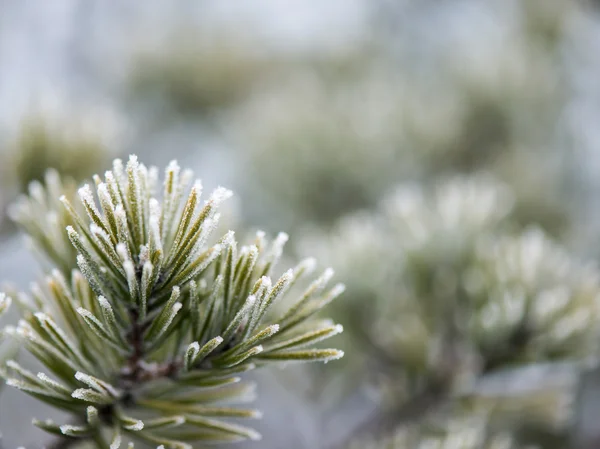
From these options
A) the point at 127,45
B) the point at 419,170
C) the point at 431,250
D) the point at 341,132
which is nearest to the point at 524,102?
the point at 419,170

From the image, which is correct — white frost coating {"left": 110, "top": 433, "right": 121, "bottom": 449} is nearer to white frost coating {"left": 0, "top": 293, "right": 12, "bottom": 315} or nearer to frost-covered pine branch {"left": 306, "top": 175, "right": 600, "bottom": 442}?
white frost coating {"left": 0, "top": 293, "right": 12, "bottom": 315}

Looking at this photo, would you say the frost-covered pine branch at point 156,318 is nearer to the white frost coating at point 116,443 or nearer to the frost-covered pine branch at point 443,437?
the white frost coating at point 116,443

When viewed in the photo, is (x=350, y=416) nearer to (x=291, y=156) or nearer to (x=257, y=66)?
(x=291, y=156)

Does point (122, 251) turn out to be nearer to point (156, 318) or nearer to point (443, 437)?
point (156, 318)

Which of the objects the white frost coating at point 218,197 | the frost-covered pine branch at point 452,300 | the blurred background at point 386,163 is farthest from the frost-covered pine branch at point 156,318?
the frost-covered pine branch at point 452,300

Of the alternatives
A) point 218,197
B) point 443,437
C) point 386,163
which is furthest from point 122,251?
point 386,163

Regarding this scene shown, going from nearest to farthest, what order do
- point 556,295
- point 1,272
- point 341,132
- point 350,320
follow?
point 556,295
point 350,320
point 341,132
point 1,272

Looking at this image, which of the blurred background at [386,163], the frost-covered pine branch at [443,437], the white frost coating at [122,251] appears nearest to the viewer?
the white frost coating at [122,251]
